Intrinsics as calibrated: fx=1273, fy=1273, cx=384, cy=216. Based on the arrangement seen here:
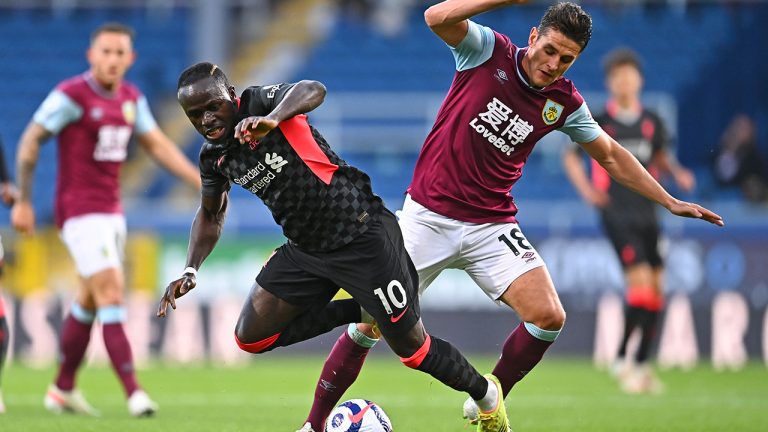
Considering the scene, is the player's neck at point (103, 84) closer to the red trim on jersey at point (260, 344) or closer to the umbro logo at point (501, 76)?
the red trim on jersey at point (260, 344)

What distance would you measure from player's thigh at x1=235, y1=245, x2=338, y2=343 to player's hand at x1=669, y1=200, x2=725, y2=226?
5.90 feet

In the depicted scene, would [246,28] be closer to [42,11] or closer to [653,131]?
[42,11]

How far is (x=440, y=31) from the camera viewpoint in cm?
612

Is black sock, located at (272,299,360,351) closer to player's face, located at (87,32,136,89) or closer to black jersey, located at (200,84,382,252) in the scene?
black jersey, located at (200,84,382,252)

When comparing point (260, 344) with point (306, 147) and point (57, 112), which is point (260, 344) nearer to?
point (306, 147)

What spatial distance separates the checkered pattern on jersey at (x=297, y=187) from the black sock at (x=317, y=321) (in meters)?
Answer: 0.40

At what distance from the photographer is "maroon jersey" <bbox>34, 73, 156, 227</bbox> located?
8.25m

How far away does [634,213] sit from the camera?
1068 cm

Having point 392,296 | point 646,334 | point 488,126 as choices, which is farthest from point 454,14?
point 646,334

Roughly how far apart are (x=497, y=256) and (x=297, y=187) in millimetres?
1294

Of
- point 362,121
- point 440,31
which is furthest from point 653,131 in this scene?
point 362,121

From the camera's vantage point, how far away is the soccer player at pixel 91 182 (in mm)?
8172

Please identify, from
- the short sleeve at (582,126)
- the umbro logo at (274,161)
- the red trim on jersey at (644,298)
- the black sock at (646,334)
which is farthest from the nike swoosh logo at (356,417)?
the red trim on jersey at (644,298)

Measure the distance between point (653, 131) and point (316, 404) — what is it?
5.40 meters
